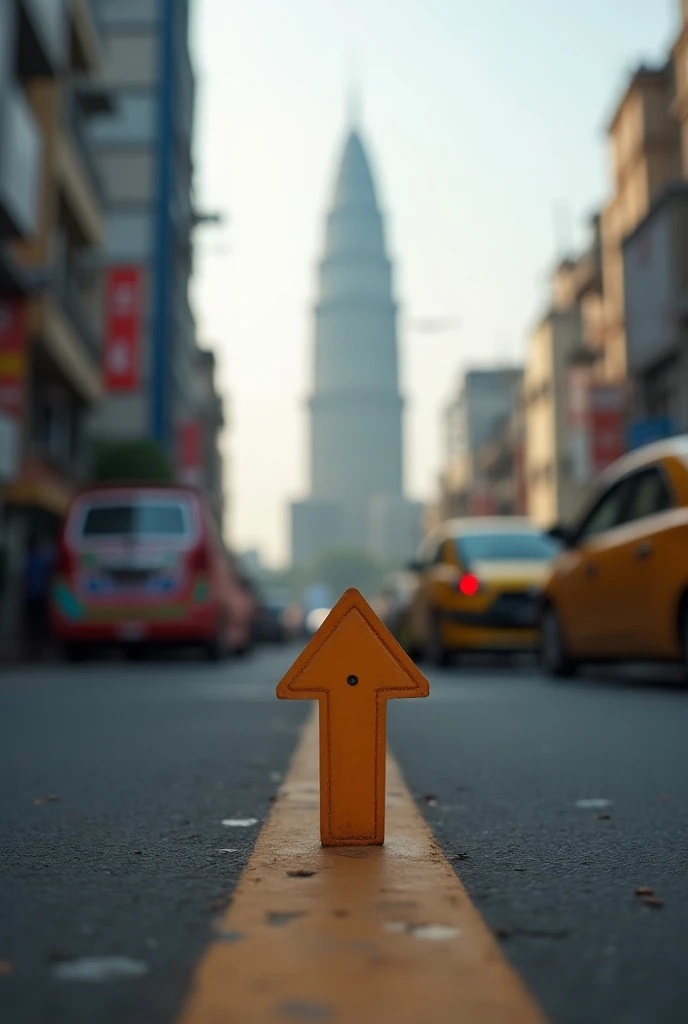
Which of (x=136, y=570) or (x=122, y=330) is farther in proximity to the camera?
(x=122, y=330)

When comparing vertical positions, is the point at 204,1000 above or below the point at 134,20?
below

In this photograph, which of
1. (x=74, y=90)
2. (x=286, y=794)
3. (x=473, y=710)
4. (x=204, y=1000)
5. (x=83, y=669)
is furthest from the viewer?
(x=74, y=90)

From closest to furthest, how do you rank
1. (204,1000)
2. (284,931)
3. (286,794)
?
(204,1000) → (284,931) → (286,794)

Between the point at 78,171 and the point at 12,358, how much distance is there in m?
8.27

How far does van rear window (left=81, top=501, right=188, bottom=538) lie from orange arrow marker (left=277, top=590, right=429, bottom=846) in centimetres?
1099

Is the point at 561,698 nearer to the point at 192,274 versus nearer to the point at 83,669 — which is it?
the point at 83,669

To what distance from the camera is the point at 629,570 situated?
29.9 ft

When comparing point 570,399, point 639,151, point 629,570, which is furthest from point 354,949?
point 570,399

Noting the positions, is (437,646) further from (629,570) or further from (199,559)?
(629,570)

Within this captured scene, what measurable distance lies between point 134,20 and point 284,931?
49.0 metres

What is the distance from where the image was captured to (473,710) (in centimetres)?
827

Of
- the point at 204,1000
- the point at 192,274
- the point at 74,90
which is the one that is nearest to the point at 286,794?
the point at 204,1000

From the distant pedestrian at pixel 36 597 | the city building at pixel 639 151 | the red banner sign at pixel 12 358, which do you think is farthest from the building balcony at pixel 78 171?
the city building at pixel 639 151

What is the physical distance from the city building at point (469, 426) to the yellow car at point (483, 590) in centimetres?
8028
